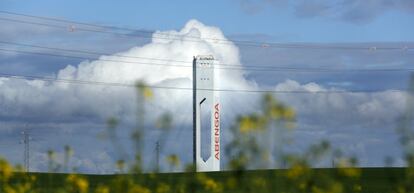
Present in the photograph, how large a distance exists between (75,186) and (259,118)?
203 cm

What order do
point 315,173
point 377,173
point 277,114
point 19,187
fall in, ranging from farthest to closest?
point 377,173 < point 19,187 < point 315,173 < point 277,114

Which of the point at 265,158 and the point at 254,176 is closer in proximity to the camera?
the point at 265,158

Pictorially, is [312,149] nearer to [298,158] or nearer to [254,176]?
[298,158]

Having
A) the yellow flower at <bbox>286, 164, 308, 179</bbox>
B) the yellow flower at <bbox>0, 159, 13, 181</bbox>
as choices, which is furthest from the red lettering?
the yellow flower at <bbox>286, 164, 308, 179</bbox>

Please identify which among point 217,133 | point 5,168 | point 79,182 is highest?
point 217,133

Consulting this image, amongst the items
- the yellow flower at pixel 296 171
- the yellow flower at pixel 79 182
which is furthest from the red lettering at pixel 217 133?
the yellow flower at pixel 296 171

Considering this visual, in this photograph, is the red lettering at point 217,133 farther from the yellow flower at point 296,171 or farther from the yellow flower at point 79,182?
the yellow flower at point 296,171

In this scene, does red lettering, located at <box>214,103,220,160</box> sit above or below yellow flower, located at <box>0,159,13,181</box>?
above

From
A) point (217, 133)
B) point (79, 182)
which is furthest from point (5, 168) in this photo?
point (217, 133)

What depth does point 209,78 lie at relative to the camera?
203 feet

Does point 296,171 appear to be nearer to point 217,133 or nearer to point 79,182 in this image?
point 79,182

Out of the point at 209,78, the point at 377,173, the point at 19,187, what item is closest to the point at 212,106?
the point at 209,78

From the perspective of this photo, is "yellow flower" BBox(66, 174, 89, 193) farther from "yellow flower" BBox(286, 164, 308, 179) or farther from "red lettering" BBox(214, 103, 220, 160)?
"red lettering" BBox(214, 103, 220, 160)

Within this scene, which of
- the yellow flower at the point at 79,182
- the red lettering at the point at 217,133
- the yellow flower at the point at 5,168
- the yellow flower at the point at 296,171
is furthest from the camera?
the red lettering at the point at 217,133
